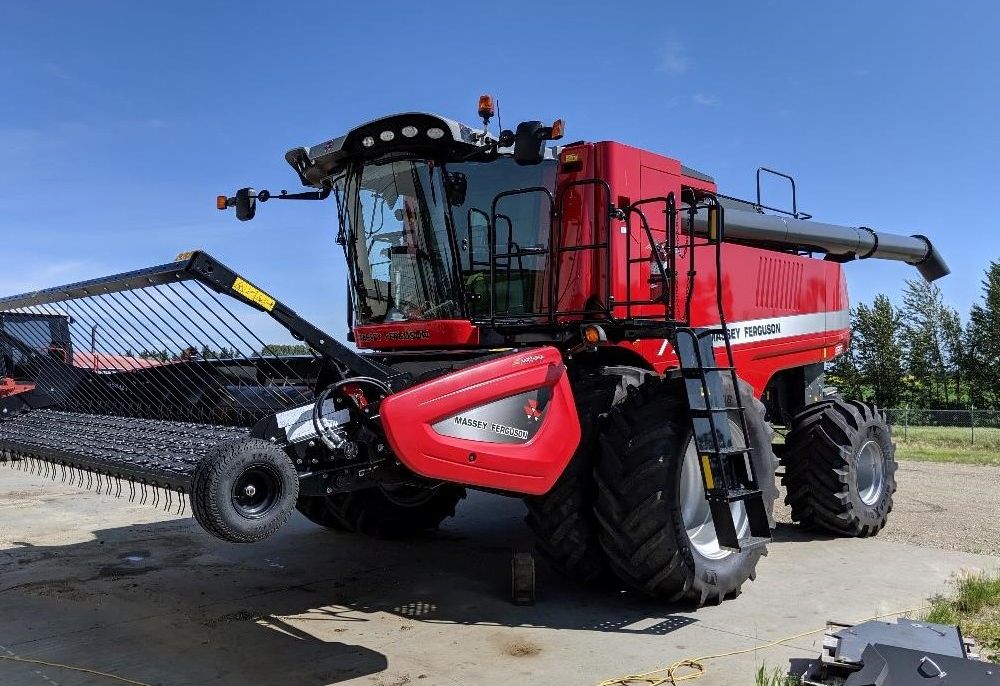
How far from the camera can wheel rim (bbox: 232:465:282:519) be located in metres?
3.39

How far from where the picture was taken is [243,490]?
135 inches

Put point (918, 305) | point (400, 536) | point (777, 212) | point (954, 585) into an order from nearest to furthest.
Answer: point (954, 585), point (400, 536), point (777, 212), point (918, 305)

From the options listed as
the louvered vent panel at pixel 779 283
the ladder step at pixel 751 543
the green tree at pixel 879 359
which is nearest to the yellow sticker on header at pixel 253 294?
the ladder step at pixel 751 543

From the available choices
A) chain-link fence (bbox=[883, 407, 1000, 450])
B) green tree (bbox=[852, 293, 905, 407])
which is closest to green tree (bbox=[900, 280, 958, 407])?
green tree (bbox=[852, 293, 905, 407])

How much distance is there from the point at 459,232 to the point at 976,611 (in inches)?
149

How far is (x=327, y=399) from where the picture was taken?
153 inches

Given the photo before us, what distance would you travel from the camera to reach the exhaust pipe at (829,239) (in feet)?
22.5

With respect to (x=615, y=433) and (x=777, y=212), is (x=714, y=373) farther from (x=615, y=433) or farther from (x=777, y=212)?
(x=777, y=212)

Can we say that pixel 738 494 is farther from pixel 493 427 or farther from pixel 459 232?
pixel 459 232

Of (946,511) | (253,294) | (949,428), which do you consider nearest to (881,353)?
(949,428)

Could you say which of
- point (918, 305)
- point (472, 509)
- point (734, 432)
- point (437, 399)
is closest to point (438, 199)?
point (437, 399)

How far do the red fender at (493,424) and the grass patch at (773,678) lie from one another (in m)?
1.29

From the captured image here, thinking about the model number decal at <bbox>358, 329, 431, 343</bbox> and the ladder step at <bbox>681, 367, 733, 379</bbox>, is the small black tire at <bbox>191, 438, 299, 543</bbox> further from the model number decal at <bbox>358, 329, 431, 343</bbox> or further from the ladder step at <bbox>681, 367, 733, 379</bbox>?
the ladder step at <bbox>681, 367, 733, 379</bbox>

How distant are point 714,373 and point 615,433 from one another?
680 millimetres
